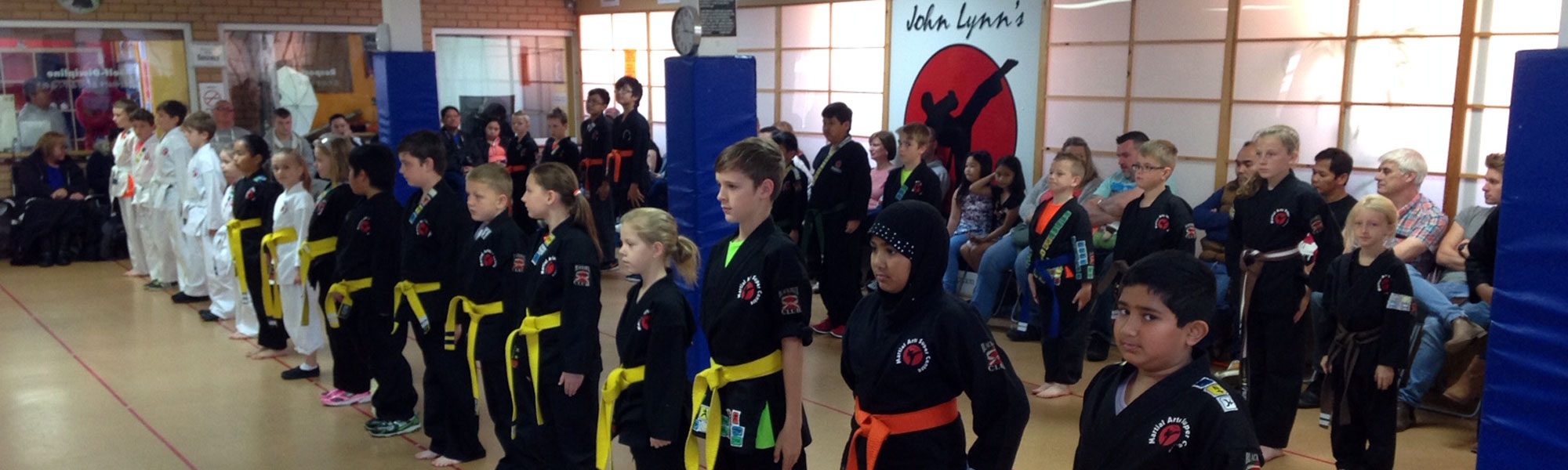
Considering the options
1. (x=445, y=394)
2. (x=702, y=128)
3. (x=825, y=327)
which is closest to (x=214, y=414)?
(x=445, y=394)

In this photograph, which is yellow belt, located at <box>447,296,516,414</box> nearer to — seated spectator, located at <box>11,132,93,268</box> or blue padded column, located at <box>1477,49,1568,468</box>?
blue padded column, located at <box>1477,49,1568,468</box>

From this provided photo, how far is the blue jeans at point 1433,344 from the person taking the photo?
541 cm

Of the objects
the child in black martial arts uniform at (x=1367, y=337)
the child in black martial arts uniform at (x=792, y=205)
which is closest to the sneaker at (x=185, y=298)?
the child in black martial arts uniform at (x=792, y=205)

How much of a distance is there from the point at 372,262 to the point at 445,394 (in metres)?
0.75

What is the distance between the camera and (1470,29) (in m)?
6.08

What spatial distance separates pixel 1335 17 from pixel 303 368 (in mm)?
6300

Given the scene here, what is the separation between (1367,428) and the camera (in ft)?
14.2

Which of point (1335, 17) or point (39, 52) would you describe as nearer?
point (1335, 17)

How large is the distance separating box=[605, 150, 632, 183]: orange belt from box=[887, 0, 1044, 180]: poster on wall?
2287 millimetres

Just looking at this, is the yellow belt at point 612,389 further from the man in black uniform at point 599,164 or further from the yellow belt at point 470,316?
the man in black uniform at point 599,164

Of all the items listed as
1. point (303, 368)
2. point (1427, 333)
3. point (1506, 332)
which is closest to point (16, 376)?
point (303, 368)

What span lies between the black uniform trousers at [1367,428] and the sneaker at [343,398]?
449cm

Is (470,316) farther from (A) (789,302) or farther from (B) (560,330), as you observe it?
(A) (789,302)

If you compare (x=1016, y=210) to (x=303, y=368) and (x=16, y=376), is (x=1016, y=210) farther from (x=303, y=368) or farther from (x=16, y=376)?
(x=16, y=376)
